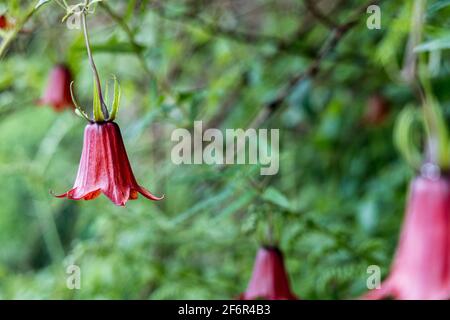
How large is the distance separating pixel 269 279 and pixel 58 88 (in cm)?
53

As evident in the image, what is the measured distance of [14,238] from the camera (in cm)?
225

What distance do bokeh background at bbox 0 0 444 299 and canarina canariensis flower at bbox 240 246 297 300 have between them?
0.12ft

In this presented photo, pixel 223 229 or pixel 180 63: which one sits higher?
pixel 180 63

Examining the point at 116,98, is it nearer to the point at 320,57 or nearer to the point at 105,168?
the point at 105,168

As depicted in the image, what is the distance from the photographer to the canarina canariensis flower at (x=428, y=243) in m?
0.46

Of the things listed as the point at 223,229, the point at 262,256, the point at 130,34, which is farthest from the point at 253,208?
the point at 223,229

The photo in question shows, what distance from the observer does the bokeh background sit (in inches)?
38.5

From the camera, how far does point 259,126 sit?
961 millimetres

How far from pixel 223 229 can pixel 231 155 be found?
44 centimetres

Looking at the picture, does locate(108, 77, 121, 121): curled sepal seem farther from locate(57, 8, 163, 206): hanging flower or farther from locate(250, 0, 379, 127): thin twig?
locate(250, 0, 379, 127): thin twig

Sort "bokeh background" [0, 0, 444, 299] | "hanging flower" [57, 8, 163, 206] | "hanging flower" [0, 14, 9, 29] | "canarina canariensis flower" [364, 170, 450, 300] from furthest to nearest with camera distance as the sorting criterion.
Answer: "bokeh background" [0, 0, 444, 299]
"hanging flower" [0, 14, 9, 29]
"hanging flower" [57, 8, 163, 206]
"canarina canariensis flower" [364, 170, 450, 300]

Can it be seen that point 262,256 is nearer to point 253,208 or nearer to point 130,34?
point 253,208

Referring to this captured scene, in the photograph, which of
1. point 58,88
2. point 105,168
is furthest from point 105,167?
point 58,88

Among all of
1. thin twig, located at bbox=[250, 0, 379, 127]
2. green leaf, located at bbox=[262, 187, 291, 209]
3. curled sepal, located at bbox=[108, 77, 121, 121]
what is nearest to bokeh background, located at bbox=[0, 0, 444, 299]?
thin twig, located at bbox=[250, 0, 379, 127]
